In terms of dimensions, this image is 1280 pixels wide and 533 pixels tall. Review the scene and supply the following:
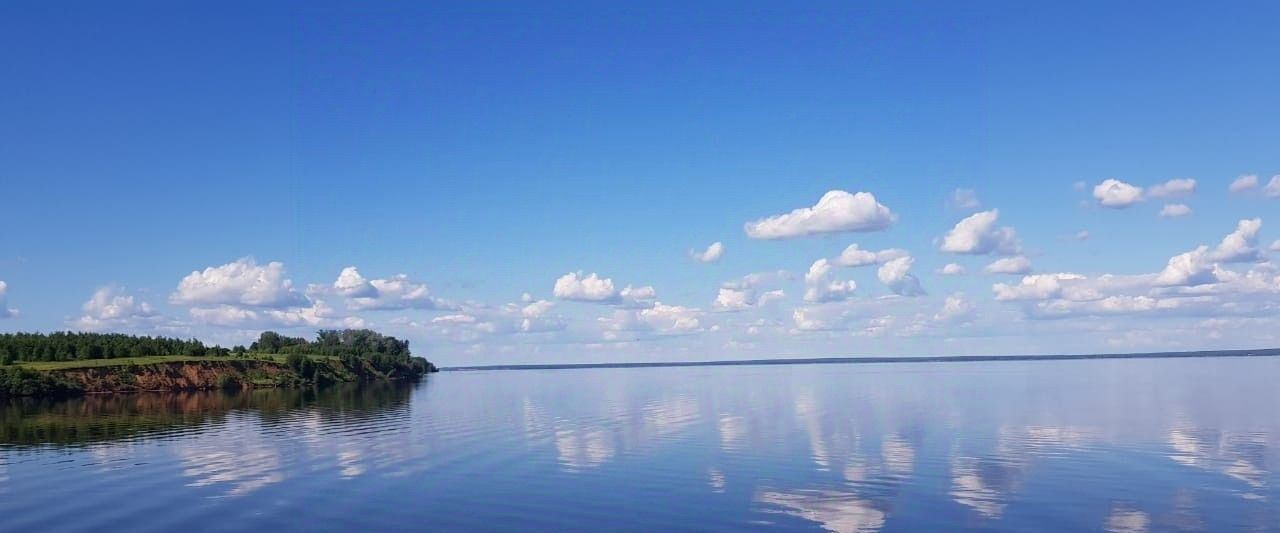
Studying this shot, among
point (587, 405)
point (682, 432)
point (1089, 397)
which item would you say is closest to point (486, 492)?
point (682, 432)

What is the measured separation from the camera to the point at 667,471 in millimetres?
52250

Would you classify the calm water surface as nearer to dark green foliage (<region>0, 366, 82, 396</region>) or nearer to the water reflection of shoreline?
the water reflection of shoreline

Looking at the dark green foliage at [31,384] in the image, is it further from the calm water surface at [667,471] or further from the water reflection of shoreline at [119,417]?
the calm water surface at [667,471]

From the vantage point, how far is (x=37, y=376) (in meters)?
172

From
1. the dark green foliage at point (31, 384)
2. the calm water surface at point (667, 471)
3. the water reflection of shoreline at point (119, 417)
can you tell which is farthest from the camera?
the dark green foliage at point (31, 384)

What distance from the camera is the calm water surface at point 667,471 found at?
38.8 m

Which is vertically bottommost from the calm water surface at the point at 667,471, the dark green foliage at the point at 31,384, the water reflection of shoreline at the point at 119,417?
the calm water surface at the point at 667,471

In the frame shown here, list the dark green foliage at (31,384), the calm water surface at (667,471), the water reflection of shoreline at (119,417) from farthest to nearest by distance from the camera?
1. the dark green foliage at (31,384)
2. the water reflection of shoreline at (119,417)
3. the calm water surface at (667,471)

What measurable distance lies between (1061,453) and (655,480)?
1020 inches

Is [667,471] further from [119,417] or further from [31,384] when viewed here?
[31,384]

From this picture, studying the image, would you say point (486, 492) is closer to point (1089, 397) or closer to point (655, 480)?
point (655, 480)

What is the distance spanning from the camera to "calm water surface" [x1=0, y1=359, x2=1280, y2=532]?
3878 centimetres

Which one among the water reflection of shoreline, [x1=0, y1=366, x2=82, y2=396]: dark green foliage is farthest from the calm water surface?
[x1=0, y1=366, x2=82, y2=396]: dark green foliage

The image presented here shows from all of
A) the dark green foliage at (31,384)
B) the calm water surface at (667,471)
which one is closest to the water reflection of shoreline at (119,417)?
the calm water surface at (667,471)
